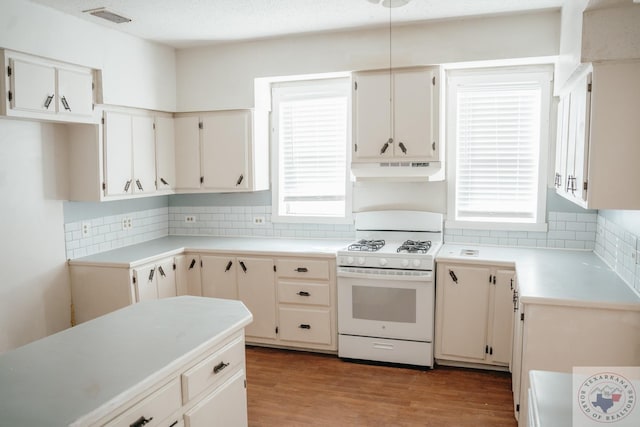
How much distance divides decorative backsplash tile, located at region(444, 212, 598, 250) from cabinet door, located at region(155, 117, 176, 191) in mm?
2813

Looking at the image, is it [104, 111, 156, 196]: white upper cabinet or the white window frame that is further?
the white window frame

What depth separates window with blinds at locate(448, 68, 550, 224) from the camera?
4.38m

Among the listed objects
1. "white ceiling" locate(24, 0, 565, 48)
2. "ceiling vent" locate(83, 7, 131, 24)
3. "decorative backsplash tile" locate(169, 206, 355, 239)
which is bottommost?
"decorative backsplash tile" locate(169, 206, 355, 239)

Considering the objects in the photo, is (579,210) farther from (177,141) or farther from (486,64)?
(177,141)

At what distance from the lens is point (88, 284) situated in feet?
13.7

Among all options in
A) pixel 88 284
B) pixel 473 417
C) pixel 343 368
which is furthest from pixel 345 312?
pixel 88 284

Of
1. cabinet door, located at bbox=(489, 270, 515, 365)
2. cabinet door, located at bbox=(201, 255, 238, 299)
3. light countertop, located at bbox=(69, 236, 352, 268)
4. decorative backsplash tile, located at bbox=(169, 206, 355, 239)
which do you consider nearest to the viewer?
cabinet door, located at bbox=(489, 270, 515, 365)

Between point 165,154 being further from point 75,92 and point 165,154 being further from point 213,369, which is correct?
point 213,369

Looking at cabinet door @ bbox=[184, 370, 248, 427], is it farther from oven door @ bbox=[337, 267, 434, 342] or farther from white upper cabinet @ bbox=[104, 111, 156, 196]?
white upper cabinet @ bbox=[104, 111, 156, 196]

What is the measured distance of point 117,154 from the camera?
430cm

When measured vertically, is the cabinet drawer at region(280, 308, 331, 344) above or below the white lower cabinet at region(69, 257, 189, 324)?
below

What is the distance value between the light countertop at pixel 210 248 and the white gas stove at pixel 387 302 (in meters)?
0.31

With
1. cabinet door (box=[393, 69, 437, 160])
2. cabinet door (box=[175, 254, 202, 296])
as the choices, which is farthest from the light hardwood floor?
cabinet door (box=[393, 69, 437, 160])

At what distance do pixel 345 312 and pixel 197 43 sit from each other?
2.76m
